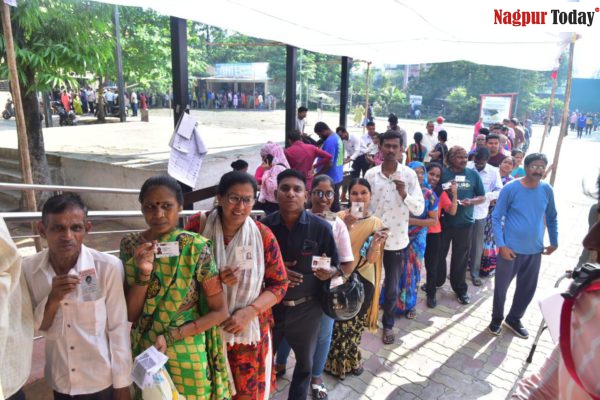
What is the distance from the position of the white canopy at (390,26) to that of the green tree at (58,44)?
309 centimetres

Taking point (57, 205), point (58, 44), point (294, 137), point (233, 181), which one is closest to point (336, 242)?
point (233, 181)

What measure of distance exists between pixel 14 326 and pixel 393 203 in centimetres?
292

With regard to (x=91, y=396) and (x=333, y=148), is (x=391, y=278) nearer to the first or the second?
(x=91, y=396)

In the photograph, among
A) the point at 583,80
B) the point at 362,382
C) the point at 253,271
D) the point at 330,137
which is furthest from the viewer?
the point at 583,80

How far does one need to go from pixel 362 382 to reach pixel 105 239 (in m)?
5.12

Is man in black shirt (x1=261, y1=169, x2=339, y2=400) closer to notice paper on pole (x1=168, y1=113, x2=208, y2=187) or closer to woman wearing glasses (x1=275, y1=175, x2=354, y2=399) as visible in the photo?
woman wearing glasses (x1=275, y1=175, x2=354, y2=399)

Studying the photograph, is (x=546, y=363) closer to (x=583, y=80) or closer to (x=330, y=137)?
(x=330, y=137)

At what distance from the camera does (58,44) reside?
20.4 feet

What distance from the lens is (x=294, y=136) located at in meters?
6.25

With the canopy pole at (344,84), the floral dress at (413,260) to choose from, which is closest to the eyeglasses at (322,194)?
the floral dress at (413,260)

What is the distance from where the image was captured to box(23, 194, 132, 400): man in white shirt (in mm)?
1738

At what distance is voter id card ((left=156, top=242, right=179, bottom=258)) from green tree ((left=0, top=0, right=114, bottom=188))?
562cm

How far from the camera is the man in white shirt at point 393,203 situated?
3.60 metres

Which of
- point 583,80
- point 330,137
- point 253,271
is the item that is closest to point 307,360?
point 253,271
